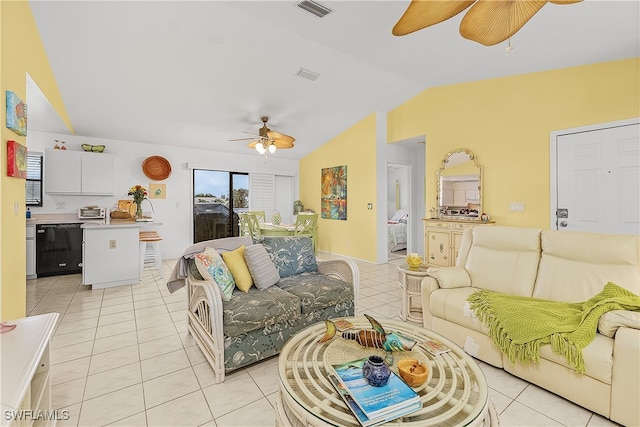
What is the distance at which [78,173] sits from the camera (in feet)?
16.0

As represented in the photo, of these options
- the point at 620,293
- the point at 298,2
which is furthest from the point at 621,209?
the point at 298,2

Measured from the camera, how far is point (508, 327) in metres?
1.91

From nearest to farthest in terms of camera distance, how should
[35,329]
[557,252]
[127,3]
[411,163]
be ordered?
[35,329] → [557,252] → [127,3] → [411,163]

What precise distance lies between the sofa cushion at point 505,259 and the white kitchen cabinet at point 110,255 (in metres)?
4.42

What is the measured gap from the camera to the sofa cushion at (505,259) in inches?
94.0

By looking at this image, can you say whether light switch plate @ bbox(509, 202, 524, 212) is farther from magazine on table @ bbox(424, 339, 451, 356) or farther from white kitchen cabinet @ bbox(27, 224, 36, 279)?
white kitchen cabinet @ bbox(27, 224, 36, 279)

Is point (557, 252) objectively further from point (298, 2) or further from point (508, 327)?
point (298, 2)

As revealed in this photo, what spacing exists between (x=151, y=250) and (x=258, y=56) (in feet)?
13.0

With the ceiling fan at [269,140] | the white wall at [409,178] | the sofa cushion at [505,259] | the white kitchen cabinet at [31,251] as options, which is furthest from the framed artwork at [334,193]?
the white kitchen cabinet at [31,251]

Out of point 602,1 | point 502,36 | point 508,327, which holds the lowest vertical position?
point 508,327

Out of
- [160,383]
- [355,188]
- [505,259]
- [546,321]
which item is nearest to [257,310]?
[160,383]

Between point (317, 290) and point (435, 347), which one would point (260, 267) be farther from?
point (435, 347)

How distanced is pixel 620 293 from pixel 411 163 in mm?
4713

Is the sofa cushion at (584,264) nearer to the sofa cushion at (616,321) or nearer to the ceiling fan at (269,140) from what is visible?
the sofa cushion at (616,321)
